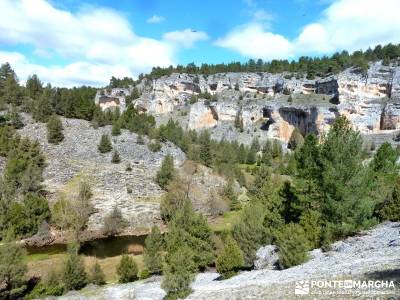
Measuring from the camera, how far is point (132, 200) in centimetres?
8250

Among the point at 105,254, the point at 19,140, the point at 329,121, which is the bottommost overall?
the point at 105,254

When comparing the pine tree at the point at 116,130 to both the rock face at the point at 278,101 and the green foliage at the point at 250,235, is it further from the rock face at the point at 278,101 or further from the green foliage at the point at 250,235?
the green foliage at the point at 250,235

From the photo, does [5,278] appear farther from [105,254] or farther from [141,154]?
[141,154]

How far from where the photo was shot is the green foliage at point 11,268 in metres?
35.2

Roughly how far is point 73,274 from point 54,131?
6490cm

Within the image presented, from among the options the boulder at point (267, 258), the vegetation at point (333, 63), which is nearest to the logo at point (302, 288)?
the boulder at point (267, 258)

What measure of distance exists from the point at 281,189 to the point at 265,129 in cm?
11893

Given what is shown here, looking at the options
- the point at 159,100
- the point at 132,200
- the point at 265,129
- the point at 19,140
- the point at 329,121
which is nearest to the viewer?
the point at 132,200

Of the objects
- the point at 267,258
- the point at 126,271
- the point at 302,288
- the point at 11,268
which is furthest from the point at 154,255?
the point at 302,288

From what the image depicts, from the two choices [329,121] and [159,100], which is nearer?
[329,121]

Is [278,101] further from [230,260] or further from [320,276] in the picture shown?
[320,276]

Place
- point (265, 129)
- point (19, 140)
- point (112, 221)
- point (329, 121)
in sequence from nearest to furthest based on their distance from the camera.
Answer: point (112, 221) → point (19, 140) → point (329, 121) → point (265, 129)

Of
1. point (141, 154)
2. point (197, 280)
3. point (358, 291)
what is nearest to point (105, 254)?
point (197, 280)

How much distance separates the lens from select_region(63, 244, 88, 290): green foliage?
1455 inches
